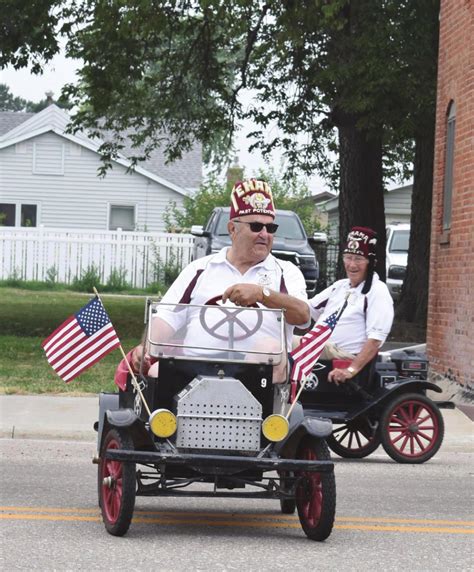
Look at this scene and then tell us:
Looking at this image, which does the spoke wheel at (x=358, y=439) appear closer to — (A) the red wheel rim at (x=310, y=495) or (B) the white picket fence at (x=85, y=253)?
(A) the red wheel rim at (x=310, y=495)

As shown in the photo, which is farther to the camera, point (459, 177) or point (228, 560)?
point (459, 177)

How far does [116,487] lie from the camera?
7699 millimetres

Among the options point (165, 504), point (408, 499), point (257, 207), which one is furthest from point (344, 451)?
point (257, 207)

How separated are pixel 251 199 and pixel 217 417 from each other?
138 centimetres

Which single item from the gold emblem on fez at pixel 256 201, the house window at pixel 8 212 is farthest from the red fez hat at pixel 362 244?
the house window at pixel 8 212

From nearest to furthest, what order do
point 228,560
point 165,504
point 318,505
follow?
point 228,560
point 318,505
point 165,504


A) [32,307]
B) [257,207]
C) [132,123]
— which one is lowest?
[32,307]

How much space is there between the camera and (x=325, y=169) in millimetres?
32125

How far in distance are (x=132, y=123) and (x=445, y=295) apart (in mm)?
13512

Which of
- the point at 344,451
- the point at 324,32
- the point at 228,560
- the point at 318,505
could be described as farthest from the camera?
the point at 324,32

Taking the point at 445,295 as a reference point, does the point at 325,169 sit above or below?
above

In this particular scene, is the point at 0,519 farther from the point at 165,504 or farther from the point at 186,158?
the point at 186,158

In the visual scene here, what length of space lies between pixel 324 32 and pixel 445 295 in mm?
8873

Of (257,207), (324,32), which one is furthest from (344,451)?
(324,32)
